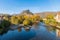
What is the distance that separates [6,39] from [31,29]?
4.35ft

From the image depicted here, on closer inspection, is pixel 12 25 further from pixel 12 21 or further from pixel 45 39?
pixel 45 39

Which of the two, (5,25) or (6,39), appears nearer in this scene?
(6,39)

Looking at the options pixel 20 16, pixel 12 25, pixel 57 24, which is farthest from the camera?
pixel 57 24

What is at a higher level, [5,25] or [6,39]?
[5,25]

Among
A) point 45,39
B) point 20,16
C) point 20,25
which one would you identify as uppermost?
point 20,16

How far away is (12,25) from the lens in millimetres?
4160

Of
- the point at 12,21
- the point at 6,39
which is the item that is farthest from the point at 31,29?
the point at 6,39

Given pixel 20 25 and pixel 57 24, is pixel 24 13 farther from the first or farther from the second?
pixel 57 24

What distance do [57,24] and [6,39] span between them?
1.98 meters

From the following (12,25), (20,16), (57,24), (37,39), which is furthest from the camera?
(57,24)

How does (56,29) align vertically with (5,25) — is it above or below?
below

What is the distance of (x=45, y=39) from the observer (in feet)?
11.8

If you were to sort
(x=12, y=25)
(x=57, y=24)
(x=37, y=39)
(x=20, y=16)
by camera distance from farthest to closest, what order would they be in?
1. (x=57, y=24)
2. (x=12, y=25)
3. (x=20, y=16)
4. (x=37, y=39)

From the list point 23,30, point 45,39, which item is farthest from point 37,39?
point 23,30
